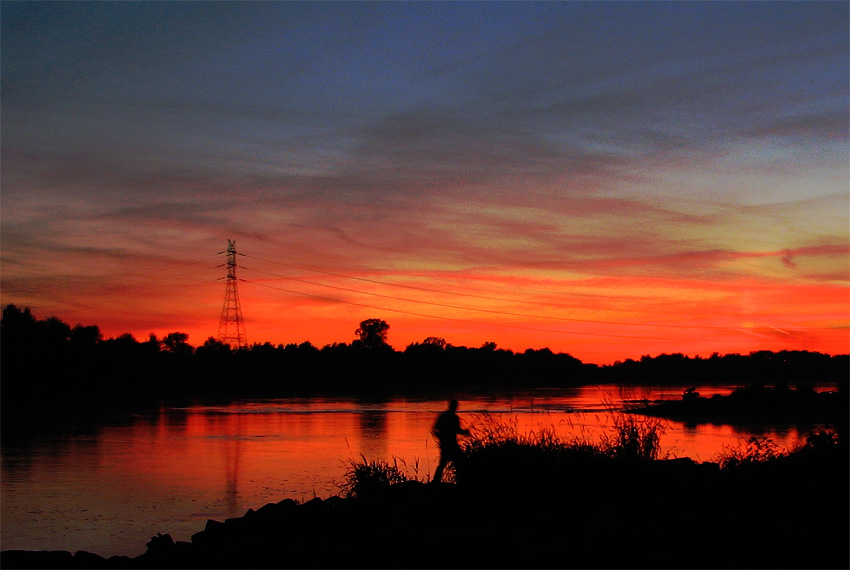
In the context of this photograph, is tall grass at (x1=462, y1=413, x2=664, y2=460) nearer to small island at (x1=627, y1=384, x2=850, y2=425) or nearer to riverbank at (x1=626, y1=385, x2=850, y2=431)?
small island at (x1=627, y1=384, x2=850, y2=425)

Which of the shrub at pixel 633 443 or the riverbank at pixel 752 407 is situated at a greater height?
the shrub at pixel 633 443

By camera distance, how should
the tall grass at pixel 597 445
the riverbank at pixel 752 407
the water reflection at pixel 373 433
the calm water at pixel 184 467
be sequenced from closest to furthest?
the tall grass at pixel 597 445 → the calm water at pixel 184 467 → the water reflection at pixel 373 433 → the riverbank at pixel 752 407

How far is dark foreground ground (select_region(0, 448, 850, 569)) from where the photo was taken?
34.6ft

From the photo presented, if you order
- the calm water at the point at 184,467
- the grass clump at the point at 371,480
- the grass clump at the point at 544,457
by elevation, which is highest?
the grass clump at the point at 544,457

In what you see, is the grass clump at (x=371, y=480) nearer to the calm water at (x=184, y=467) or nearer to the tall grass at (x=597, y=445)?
the tall grass at (x=597, y=445)

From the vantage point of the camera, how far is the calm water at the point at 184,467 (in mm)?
19984

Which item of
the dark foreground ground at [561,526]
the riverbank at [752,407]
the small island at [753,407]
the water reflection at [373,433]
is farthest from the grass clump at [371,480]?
the riverbank at [752,407]

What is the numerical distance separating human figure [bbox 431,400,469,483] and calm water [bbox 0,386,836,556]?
2836 millimetres

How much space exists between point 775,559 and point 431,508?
6.72 m

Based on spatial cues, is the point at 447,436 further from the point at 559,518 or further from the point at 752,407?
the point at 752,407

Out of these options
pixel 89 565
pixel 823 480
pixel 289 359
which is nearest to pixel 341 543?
pixel 89 565

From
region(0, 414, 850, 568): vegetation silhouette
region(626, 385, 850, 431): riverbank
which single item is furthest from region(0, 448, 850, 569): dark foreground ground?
region(626, 385, 850, 431): riverbank

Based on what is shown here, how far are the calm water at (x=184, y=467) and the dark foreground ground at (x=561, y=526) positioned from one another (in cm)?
381

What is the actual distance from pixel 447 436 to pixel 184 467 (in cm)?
1738
